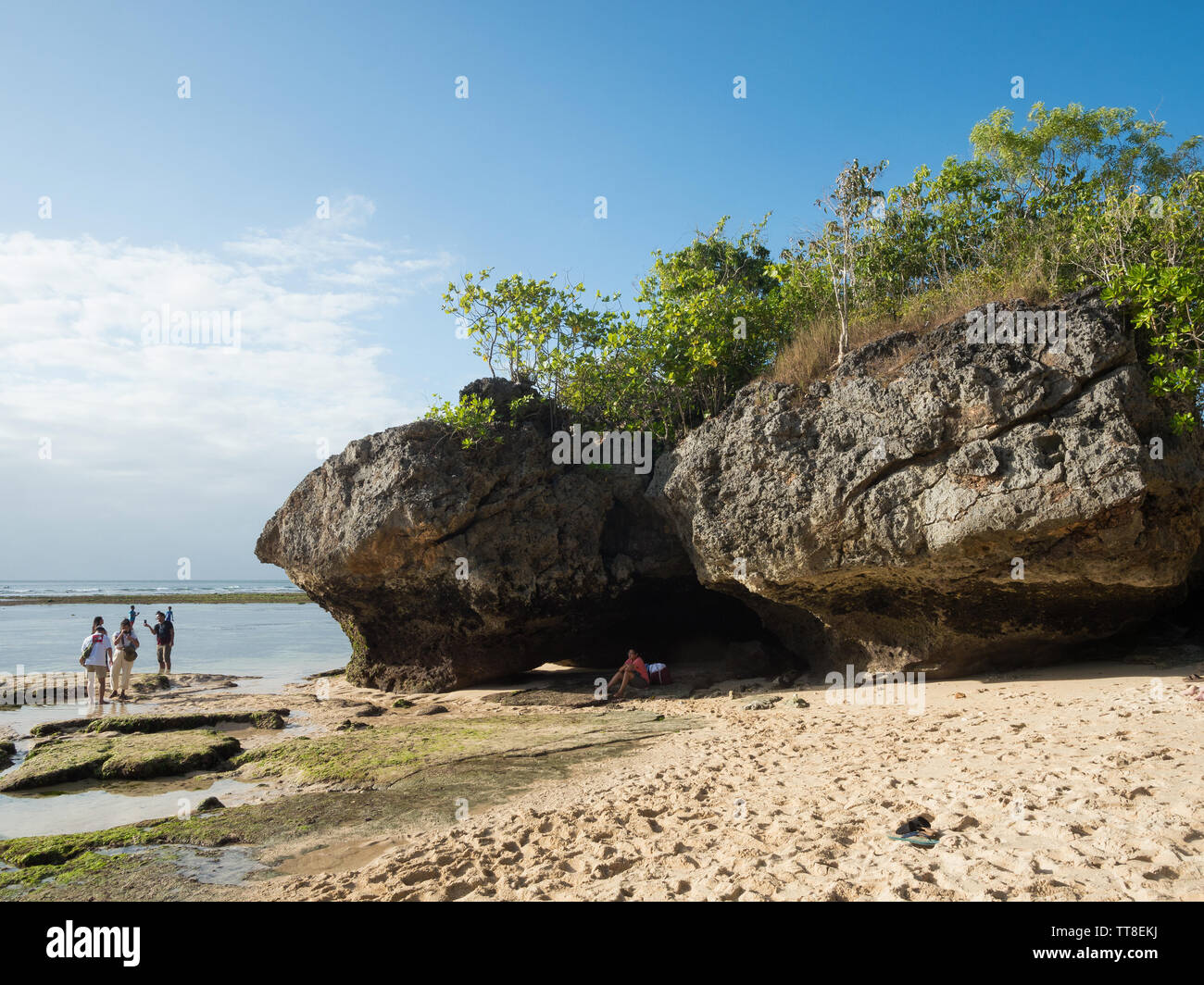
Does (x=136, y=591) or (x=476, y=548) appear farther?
(x=136, y=591)

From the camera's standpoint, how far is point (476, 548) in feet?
47.8

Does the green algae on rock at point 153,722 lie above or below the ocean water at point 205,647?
above

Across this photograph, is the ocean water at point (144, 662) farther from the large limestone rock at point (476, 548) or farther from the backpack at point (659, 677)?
the backpack at point (659, 677)

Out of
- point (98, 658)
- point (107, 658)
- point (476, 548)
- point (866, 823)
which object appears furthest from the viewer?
point (107, 658)

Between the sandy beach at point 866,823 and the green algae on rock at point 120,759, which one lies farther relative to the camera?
the green algae on rock at point 120,759

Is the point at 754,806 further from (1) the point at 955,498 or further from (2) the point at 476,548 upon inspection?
(2) the point at 476,548

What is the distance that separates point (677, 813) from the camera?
19.6 feet

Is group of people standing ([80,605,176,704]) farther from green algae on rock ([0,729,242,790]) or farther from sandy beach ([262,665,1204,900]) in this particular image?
sandy beach ([262,665,1204,900])

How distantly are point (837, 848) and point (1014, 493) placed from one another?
659 centimetres

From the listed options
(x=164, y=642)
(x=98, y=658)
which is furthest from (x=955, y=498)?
(x=164, y=642)

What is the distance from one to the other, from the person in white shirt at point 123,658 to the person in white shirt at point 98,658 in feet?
0.55

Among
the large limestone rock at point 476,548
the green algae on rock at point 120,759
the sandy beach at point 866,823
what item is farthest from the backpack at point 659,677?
the green algae on rock at point 120,759

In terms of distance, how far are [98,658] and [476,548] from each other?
338 inches

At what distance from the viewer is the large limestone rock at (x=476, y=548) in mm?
14500
